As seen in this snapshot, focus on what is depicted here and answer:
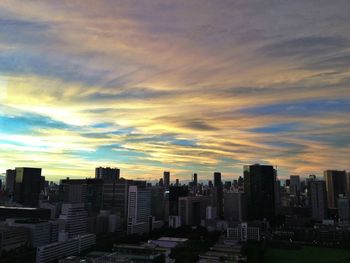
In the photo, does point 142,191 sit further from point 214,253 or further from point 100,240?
point 214,253

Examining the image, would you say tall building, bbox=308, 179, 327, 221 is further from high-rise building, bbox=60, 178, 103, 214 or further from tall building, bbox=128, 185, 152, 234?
high-rise building, bbox=60, 178, 103, 214

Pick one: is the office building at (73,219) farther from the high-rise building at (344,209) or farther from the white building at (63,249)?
the high-rise building at (344,209)

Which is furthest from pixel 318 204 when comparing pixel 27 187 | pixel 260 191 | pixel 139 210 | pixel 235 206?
pixel 27 187

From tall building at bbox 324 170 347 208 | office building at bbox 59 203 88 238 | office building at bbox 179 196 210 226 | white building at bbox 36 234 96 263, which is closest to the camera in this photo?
white building at bbox 36 234 96 263

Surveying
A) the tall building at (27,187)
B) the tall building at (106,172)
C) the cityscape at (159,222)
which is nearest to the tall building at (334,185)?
the cityscape at (159,222)

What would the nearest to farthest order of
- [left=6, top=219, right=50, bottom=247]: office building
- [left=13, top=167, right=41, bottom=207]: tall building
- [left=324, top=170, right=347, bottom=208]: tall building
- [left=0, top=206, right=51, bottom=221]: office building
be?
[left=6, top=219, right=50, bottom=247]: office building, [left=0, top=206, right=51, bottom=221]: office building, [left=13, top=167, right=41, bottom=207]: tall building, [left=324, top=170, right=347, bottom=208]: tall building

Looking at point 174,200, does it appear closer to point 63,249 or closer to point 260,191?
point 260,191

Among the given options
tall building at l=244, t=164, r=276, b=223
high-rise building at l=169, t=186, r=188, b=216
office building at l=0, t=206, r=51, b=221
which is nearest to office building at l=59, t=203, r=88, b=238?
office building at l=0, t=206, r=51, b=221

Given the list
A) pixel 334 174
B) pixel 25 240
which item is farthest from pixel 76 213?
pixel 334 174
